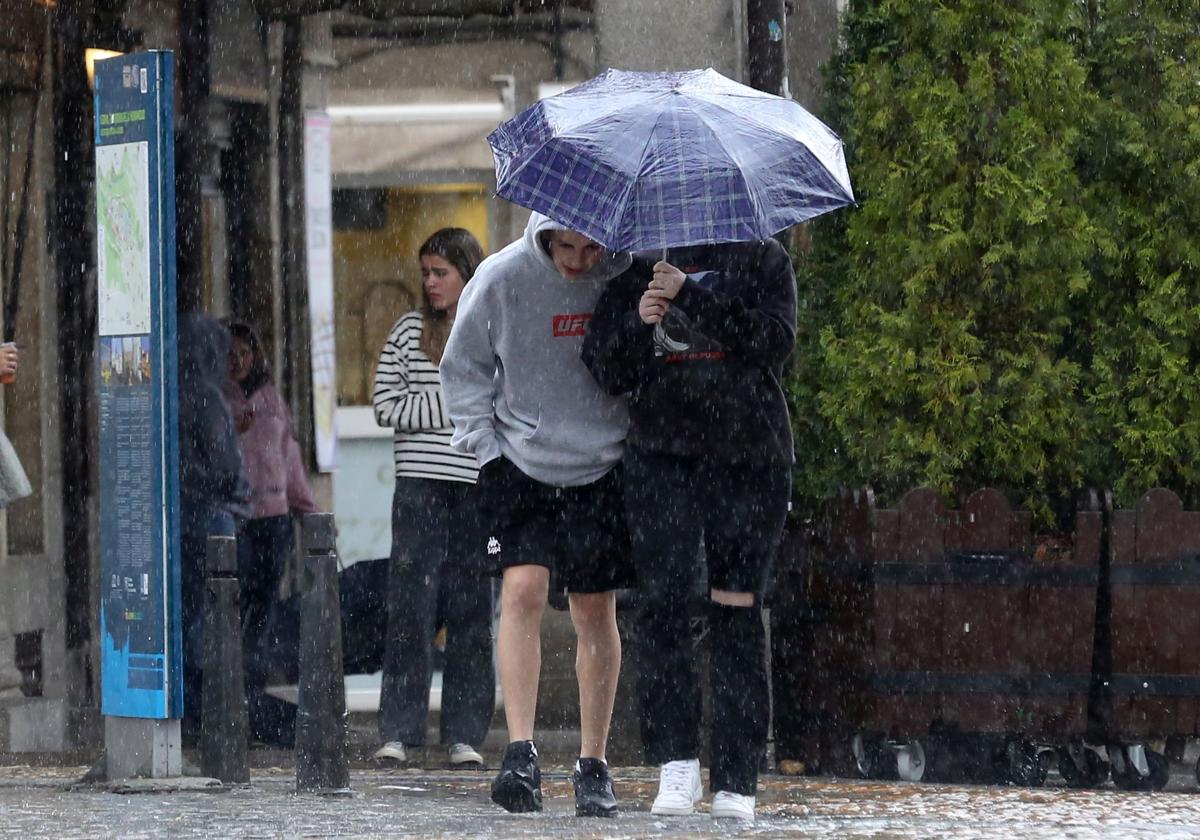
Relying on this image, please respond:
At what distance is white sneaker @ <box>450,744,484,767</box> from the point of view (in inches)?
328

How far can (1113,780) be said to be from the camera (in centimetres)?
826

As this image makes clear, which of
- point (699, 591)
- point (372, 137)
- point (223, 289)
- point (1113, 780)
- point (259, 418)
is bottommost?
point (1113, 780)

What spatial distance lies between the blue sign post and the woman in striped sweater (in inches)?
42.2

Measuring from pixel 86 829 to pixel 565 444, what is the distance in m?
1.59

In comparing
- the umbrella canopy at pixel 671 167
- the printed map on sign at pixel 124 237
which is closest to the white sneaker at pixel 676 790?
the umbrella canopy at pixel 671 167

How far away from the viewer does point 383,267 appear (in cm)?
Result: 1219

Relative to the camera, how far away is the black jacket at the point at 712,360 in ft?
20.2

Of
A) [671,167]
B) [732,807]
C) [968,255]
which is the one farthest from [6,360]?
[968,255]

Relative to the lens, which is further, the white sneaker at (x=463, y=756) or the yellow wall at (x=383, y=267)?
the yellow wall at (x=383, y=267)

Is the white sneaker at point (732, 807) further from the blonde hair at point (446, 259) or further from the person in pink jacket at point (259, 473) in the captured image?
the person in pink jacket at point (259, 473)

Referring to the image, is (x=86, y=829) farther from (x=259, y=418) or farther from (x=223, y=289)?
(x=223, y=289)

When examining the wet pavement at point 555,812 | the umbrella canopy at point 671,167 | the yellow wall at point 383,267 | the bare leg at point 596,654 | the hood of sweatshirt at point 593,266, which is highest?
the yellow wall at point 383,267

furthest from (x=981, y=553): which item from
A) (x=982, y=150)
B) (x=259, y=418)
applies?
(x=259, y=418)

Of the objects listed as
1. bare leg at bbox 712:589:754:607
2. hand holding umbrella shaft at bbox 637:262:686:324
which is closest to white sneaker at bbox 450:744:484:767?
bare leg at bbox 712:589:754:607
